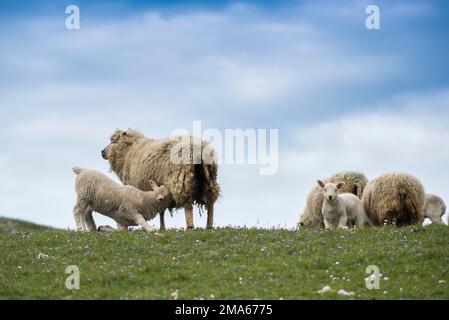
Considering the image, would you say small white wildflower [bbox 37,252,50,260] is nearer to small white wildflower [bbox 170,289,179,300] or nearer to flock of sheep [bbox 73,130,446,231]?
flock of sheep [bbox 73,130,446,231]

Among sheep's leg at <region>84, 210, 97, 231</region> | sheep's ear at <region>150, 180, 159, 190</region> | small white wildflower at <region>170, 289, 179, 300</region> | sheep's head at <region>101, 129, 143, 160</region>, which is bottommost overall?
small white wildflower at <region>170, 289, 179, 300</region>

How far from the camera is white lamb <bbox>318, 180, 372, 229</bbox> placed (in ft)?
68.2

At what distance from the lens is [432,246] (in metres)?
17.1

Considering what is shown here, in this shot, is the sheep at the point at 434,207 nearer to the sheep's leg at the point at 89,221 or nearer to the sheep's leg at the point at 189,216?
Answer: the sheep's leg at the point at 189,216

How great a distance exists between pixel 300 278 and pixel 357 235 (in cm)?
419

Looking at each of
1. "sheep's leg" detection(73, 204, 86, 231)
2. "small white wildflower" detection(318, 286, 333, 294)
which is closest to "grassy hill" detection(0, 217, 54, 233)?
"sheep's leg" detection(73, 204, 86, 231)

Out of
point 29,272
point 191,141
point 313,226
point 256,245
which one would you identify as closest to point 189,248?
point 256,245

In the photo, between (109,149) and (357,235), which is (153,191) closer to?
(109,149)

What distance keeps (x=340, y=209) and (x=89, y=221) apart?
6.68 metres

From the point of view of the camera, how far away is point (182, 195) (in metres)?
21.8

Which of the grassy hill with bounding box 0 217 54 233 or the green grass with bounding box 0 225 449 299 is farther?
the grassy hill with bounding box 0 217 54 233

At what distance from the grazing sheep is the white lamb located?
377 millimetres
